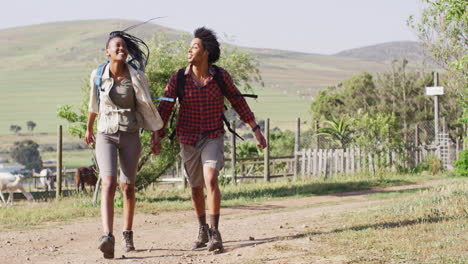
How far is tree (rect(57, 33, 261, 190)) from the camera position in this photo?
51.1 ft

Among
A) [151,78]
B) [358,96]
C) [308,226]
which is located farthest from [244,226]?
[358,96]

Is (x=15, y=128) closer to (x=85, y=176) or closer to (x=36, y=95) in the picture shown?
(x=36, y=95)

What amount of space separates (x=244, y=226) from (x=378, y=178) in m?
10.9

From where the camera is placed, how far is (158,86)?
53.0ft

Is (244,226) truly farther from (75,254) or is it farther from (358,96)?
(358,96)

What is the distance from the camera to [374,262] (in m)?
6.73

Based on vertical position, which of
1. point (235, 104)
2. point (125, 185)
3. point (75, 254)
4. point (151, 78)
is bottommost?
point (75, 254)

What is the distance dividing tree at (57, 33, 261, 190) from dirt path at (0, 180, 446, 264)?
124 inches

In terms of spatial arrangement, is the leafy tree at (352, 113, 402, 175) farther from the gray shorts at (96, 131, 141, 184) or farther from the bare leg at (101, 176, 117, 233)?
the bare leg at (101, 176, 117, 233)

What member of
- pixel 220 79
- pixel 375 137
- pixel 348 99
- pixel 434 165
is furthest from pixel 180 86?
pixel 348 99

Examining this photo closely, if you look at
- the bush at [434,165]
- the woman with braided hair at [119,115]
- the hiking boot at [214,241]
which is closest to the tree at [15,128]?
the bush at [434,165]

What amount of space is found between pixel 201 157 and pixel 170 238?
1716mm

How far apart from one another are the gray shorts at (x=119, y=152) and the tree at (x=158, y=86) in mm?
7368

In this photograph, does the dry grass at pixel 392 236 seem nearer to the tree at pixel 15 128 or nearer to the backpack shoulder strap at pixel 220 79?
the backpack shoulder strap at pixel 220 79
